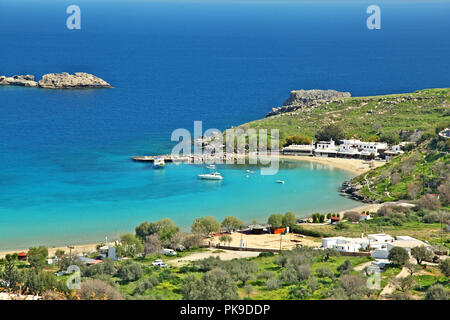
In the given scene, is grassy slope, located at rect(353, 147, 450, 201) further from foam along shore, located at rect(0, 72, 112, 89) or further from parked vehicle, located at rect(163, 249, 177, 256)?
foam along shore, located at rect(0, 72, 112, 89)

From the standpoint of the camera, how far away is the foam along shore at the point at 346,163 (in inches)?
2429

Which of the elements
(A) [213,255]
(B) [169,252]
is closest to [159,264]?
(B) [169,252]

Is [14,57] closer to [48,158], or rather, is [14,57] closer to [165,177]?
[48,158]

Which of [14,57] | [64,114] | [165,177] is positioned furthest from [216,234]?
[14,57]

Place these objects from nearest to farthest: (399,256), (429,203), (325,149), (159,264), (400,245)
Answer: (399,256) < (159,264) < (400,245) < (429,203) < (325,149)

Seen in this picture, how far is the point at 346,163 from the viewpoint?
6438cm

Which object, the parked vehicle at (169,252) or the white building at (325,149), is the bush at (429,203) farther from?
the white building at (325,149)

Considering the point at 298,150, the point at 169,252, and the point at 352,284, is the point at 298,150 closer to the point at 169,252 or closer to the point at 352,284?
the point at 169,252

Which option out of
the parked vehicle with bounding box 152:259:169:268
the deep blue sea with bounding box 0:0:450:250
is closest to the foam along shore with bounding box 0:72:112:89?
the deep blue sea with bounding box 0:0:450:250

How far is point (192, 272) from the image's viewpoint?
102ft

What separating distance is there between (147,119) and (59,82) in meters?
28.7

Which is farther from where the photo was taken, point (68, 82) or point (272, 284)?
point (68, 82)

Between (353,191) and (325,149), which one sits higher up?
(325,149)

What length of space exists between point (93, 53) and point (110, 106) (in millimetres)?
70511
